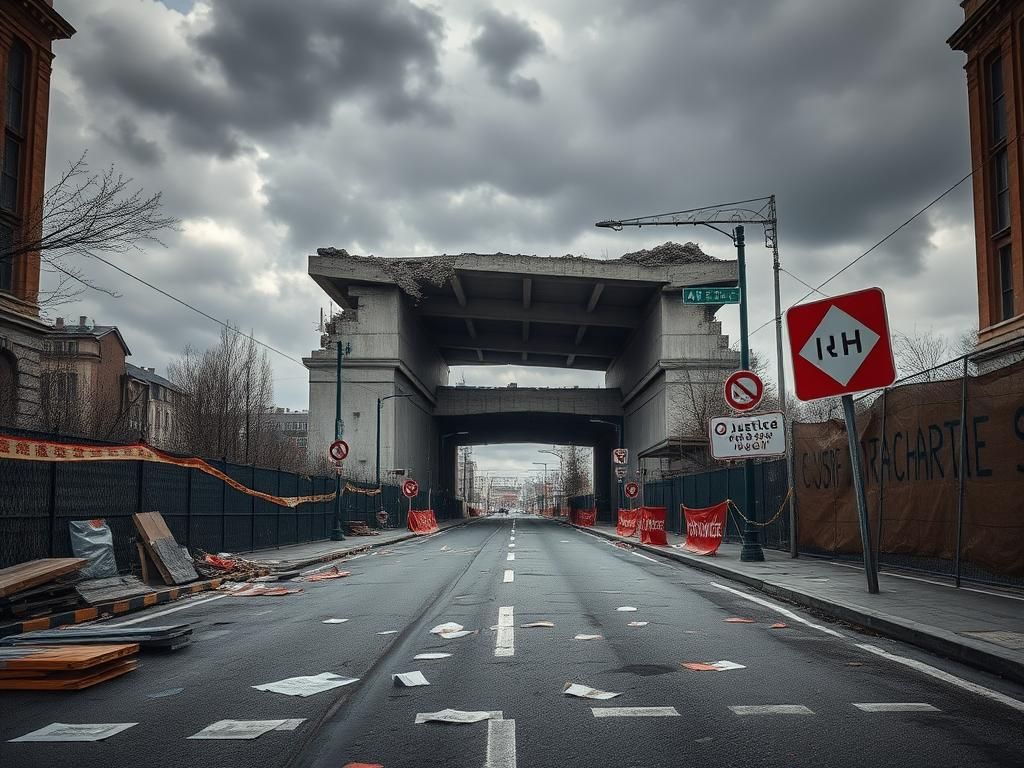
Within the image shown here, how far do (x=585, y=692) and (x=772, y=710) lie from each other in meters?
1.23

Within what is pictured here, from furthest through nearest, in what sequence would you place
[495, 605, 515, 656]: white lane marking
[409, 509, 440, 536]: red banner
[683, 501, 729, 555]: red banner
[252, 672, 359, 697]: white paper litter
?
[409, 509, 440, 536]: red banner → [683, 501, 729, 555]: red banner → [495, 605, 515, 656]: white lane marking → [252, 672, 359, 697]: white paper litter

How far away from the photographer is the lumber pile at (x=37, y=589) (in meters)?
9.16

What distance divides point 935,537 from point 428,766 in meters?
10.2

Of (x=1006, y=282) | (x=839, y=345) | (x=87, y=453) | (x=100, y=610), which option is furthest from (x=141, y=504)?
(x=1006, y=282)

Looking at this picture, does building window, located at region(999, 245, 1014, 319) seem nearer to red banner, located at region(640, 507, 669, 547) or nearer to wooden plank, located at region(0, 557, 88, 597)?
red banner, located at region(640, 507, 669, 547)

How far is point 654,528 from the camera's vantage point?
26500mm

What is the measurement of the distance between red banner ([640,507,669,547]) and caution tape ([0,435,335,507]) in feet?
42.9

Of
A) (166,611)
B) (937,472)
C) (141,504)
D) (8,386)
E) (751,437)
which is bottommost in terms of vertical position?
(166,611)

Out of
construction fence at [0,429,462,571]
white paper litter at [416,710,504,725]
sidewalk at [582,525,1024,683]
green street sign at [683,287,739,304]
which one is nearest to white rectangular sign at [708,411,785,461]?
green street sign at [683,287,739,304]

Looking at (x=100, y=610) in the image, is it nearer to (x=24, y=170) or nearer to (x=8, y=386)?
(x=8, y=386)

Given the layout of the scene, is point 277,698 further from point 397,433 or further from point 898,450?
point 397,433

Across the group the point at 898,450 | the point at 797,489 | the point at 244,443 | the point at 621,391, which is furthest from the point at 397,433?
the point at 898,450

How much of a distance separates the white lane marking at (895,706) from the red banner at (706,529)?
15.1 m

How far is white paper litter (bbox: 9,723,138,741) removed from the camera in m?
4.66
